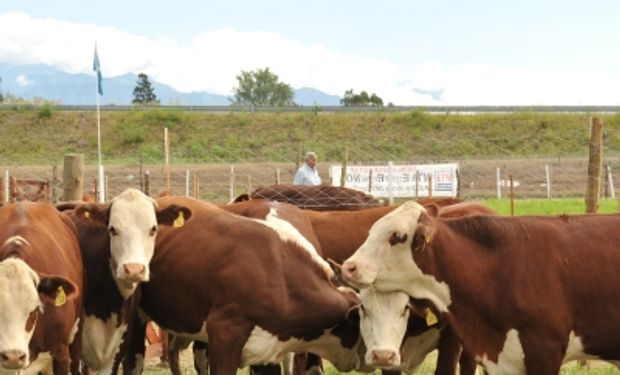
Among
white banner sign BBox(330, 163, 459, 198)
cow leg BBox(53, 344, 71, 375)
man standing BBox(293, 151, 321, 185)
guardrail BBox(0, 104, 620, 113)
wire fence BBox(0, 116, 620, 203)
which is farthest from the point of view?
guardrail BBox(0, 104, 620, 113)

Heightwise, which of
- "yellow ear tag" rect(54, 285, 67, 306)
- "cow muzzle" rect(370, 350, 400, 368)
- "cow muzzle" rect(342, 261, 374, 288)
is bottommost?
"cow muzzle" rect(370, 350, 400, 368)

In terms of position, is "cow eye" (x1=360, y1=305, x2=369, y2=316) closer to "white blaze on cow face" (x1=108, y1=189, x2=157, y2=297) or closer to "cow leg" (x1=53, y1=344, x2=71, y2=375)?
"white blaze on cow face" (x1=108, y1=189, x2=157, y2=297)

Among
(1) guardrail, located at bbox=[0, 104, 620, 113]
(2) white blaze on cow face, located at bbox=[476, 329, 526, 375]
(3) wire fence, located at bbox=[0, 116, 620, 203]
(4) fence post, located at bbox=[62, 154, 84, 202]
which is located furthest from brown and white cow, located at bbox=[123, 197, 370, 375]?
(1) guardrail, located at bbox=[0, 104, 620, 113]

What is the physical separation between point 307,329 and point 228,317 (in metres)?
0.60

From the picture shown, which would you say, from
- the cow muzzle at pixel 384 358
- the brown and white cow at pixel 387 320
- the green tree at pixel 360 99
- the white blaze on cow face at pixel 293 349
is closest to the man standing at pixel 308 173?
the white blaze on cow face at pixel 293 349

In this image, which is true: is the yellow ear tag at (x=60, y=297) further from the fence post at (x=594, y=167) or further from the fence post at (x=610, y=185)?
the fence post at (x=610, y=185)

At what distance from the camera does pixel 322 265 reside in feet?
26.2

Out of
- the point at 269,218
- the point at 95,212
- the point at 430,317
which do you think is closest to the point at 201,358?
the point at 269,218

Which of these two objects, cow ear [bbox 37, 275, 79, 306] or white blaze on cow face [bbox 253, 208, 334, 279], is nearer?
cow ear [bbox 37, 275, 79, 306]

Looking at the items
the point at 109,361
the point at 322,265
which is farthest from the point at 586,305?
the point at 109,361

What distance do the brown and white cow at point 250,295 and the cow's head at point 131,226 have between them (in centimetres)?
24

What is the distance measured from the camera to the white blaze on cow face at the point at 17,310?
6.47m

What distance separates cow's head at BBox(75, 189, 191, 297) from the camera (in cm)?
774

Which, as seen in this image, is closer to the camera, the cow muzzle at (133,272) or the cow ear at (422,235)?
the cow ear at (422,235)
